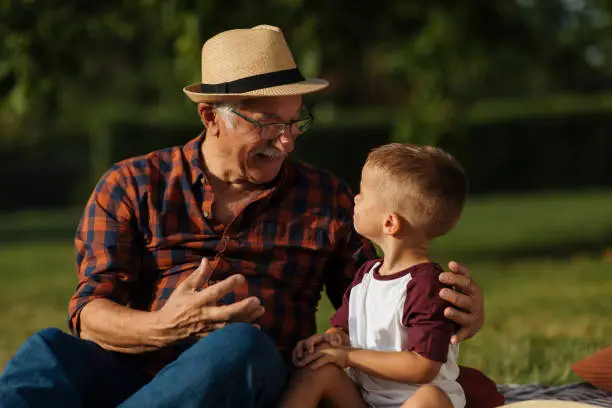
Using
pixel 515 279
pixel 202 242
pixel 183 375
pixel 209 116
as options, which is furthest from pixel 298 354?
pixel 515 279

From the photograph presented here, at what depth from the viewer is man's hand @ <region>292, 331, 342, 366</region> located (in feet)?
11.5

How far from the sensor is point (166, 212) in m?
3.95

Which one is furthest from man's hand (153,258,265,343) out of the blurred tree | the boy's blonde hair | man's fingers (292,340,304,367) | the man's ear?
the blurred tree

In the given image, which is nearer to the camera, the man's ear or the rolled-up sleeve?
the rolled-up sleeve

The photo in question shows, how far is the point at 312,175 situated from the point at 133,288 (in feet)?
2.47

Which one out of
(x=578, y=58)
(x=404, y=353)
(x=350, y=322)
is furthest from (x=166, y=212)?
(x=578, y=58)

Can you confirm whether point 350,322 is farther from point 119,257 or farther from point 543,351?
point 543,351

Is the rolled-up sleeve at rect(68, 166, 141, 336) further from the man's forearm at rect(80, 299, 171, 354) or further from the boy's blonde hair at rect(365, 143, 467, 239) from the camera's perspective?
the boy's blonde hair at rect(365, 143, 467, 239)

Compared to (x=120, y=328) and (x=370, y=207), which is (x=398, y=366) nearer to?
(x=370, y=207)

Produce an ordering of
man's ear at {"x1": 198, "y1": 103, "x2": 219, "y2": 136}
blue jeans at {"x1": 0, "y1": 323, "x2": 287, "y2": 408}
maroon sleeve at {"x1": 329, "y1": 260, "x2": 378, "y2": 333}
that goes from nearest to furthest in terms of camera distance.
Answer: blue jeans at {"x1": 0, "y1": 323, "x2": 287, "y2": 408} < maroon sleeve at {"x1": 329, "y1": 260, "x2": 378, "y2": 333} < man's ear at {"x1": 198, "y1": 103, "x2": 219, "y2": 136}

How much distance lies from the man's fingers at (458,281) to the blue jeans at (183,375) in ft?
1.78

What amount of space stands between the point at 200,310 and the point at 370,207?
59 centimetres

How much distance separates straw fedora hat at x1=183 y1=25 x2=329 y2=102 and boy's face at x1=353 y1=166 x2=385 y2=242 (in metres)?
0.58

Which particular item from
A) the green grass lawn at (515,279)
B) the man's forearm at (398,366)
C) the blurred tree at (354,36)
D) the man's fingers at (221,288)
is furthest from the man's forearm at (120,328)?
the blurred tree at (354,36)
